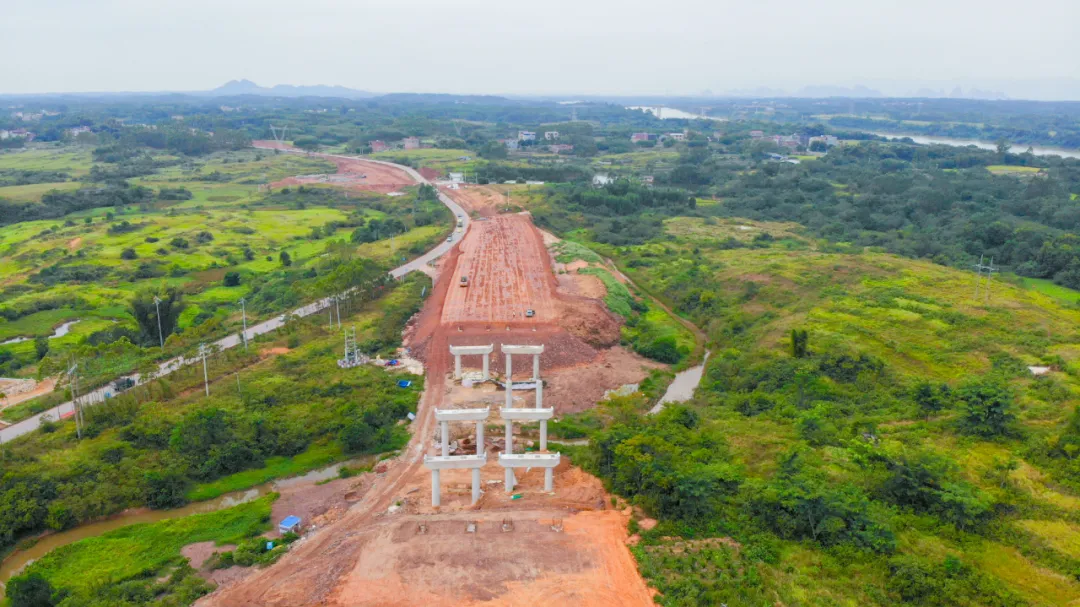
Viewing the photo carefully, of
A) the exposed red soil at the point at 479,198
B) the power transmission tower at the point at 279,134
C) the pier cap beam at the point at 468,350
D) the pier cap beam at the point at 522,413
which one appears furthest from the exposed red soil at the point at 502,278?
the power transmission tower at the point at 279,134

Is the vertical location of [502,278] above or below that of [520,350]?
below

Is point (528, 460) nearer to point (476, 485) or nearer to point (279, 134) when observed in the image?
point (476, 485)

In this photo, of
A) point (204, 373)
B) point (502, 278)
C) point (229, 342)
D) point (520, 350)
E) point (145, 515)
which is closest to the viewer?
point (145, 515)

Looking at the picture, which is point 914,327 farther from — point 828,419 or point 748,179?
point 748,179

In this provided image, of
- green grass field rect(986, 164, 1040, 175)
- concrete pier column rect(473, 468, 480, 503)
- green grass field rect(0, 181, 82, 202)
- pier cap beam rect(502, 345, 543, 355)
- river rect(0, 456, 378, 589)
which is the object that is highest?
green grass field rect(986, 164, 1040, 175)

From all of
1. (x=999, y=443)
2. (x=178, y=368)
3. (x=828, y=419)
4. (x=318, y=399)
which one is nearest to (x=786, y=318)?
(x=828, y=419)

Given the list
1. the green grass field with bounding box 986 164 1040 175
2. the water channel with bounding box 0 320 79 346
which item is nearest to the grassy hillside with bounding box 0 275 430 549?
the water channel with bounding box 0 320 79 346

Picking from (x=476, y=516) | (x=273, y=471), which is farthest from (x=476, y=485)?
(x=273, y=471)

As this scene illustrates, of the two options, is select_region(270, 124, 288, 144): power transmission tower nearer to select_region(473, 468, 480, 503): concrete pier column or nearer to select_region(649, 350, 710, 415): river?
select_region(649, 350, 710, 415): river
